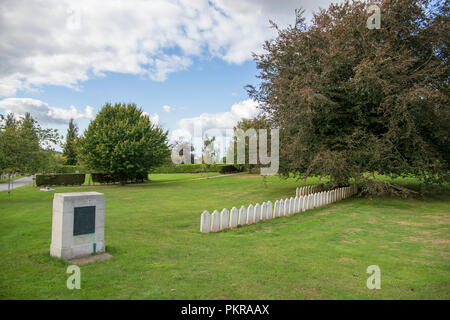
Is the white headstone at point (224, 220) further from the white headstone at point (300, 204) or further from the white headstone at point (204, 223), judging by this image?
the white headstone at point (300, 204)

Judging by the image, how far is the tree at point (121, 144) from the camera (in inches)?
1016

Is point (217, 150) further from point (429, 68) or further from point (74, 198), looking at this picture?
point (74, 198)

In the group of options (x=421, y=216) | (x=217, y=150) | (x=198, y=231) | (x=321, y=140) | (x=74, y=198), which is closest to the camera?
(x=74, y=198)

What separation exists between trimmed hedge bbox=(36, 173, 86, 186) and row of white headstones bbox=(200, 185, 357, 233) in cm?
2322

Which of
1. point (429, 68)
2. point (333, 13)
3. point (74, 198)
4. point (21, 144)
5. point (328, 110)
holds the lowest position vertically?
point (74, 198)

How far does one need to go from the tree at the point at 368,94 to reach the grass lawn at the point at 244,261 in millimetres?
4472

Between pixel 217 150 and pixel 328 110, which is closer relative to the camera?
pixel 328 110

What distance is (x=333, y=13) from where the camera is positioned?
16.2m

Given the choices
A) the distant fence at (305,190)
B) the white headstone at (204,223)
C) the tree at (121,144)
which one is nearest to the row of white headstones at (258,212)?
the white headstone at (204,223)

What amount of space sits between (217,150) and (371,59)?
3621 centimetres

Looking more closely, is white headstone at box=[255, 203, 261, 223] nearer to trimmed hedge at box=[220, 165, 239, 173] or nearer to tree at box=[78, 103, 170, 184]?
tree at box=[78, 103, 170, 184]

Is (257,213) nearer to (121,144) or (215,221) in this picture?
(215,221)
